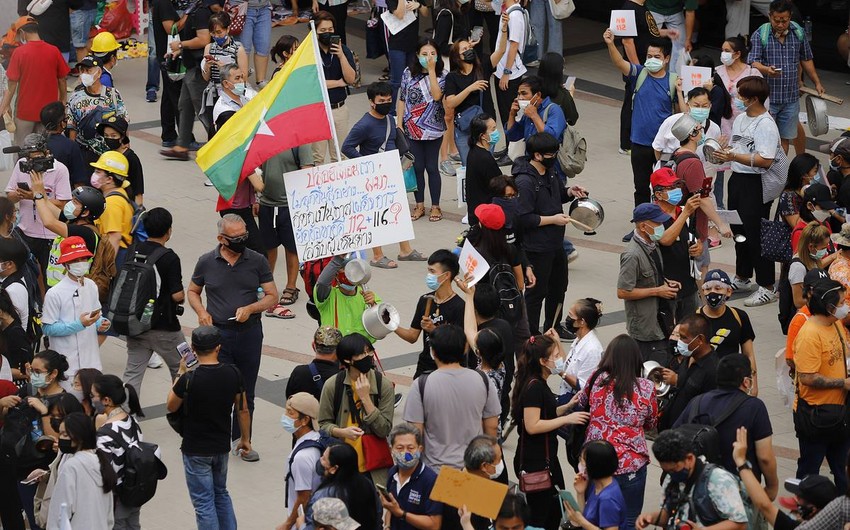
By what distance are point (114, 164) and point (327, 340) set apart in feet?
11.4

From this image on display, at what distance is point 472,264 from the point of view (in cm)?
1020

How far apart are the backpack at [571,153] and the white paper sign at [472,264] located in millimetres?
2701

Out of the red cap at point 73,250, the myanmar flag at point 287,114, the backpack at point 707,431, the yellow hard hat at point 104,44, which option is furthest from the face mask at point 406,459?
the yellow hard hat at point 104,44

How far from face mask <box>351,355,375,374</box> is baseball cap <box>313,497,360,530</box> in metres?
1.38

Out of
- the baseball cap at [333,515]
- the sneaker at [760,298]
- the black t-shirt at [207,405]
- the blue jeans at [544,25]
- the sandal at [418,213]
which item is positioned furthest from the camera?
the blue jeans at [544,25]

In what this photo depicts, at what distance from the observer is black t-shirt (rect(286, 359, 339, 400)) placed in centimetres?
900

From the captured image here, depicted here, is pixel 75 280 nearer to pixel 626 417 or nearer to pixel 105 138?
pixel 105 138

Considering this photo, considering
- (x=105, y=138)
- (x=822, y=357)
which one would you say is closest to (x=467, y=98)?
(x=105, y=138)

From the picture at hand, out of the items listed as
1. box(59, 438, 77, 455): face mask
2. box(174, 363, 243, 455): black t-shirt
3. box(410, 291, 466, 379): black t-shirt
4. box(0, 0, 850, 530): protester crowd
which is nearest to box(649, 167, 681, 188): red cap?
box(0, 0, 850, 530): protester crowd

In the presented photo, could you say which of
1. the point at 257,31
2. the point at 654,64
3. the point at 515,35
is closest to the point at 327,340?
the point at 654,64

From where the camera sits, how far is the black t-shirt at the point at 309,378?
9.00m

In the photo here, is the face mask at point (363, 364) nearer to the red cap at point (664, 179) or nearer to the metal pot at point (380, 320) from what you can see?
the metal pot at point (380, 320)

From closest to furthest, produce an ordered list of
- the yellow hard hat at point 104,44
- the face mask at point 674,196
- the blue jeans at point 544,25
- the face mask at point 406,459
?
the face mask at point 406,459 < the face mask at point 674,196 < the yellow hard hat at point 104,44 < the blue jeans at point 544,25

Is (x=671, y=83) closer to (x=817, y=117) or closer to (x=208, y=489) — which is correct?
(x=817, y=117)
